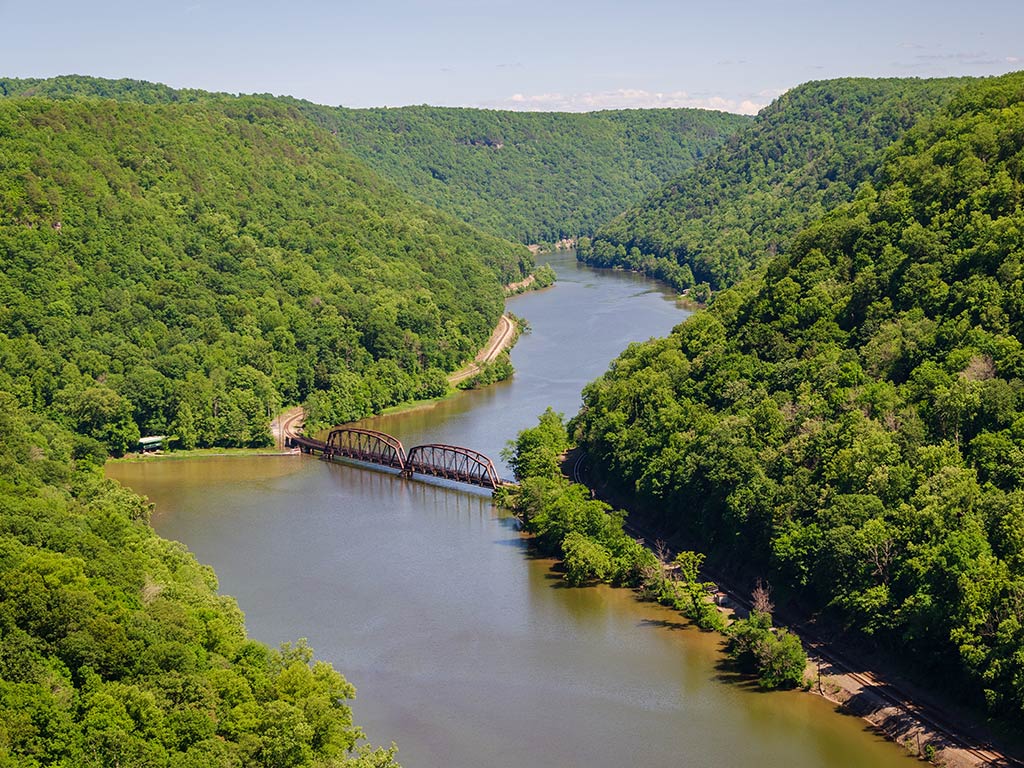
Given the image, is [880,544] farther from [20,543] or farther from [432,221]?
[432,221]

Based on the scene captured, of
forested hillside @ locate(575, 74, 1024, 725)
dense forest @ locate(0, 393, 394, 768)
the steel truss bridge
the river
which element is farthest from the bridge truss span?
dense forest @ locate(0, 393, 394, 768)

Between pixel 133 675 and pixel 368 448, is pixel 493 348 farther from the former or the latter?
pixel 133 675

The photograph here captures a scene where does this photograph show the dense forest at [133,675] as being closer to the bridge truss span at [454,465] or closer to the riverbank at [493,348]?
the bridge truss span at [454,465]

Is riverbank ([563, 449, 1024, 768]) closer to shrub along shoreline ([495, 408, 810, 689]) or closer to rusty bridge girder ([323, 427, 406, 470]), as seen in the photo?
shrub along shoreline ([495, 408, 810, 689])

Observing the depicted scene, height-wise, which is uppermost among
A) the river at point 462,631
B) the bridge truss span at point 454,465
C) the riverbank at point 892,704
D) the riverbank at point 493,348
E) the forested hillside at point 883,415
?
the forested hillside at point 883,415

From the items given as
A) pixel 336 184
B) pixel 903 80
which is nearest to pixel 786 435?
pixel 336 184

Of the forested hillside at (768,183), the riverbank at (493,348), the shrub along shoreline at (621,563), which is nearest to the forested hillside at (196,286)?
the riverbank at (493,348)

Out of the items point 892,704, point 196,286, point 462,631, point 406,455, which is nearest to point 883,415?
point 892,704
